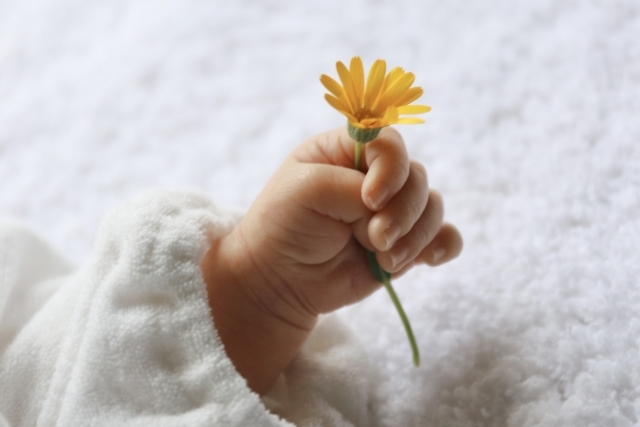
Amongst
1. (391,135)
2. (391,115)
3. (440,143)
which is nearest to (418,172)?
(391,135)

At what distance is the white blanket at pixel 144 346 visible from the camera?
70cm

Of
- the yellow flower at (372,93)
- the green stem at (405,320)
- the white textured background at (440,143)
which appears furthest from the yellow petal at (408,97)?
the white textured background at (440,143)

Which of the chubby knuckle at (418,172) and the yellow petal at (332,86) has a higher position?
the yellow petal at (332,86)

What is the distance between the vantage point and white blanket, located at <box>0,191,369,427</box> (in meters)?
0.70

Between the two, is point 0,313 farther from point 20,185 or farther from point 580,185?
point 580,185

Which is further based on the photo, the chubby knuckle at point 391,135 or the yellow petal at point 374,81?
the chubby knuckle at point 391,135

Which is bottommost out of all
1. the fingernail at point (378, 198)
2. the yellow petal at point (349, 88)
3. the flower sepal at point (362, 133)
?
the fingernail at point (378, 198)

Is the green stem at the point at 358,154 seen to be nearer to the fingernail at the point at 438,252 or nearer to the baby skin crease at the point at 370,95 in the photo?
the baby skin crease at the point at 370,95

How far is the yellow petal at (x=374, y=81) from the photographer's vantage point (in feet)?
2.06

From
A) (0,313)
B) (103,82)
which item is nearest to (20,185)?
(103,82)

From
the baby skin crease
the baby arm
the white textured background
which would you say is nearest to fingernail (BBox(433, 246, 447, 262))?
the baby arm

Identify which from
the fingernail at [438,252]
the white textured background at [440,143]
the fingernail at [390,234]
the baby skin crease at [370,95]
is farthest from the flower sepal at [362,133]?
the white textured background at [440,143]

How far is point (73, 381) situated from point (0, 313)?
0.52 feet

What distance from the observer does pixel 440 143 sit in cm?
106
